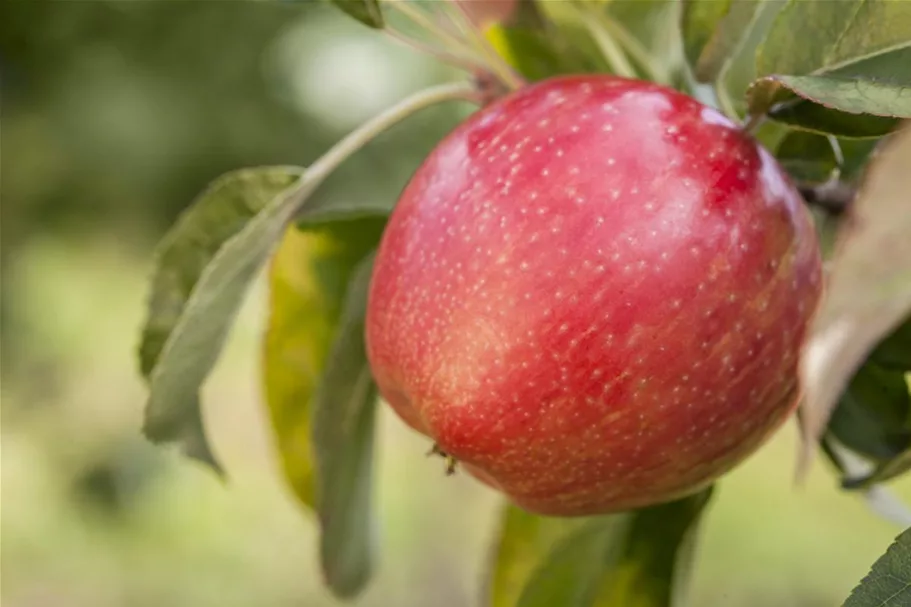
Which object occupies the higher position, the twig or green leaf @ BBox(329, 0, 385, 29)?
green leaf @ BBox(329, 0, 385, 29)

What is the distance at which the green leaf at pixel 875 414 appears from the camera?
A: 0.44 m

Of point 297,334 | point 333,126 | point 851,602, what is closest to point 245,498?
point 333,126

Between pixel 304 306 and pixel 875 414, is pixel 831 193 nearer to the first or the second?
pixel 875 414

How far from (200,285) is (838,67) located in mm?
258

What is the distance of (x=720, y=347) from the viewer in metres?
0.36

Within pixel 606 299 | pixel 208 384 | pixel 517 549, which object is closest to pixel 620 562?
pixel 517 549

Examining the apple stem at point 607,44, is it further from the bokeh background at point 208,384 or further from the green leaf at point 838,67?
the bokeh background at point 208,384

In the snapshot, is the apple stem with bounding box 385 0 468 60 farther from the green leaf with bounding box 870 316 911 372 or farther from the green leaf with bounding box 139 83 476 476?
the green leaf with bounding box 870 316 911 372

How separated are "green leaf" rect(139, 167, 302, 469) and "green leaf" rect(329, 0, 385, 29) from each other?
75mm

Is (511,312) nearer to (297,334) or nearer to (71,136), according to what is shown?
(297,334)

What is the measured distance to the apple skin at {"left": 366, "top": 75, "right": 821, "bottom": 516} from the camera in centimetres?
36

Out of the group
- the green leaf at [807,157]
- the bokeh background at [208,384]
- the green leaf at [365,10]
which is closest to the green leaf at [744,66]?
the green leaf at [807,157]

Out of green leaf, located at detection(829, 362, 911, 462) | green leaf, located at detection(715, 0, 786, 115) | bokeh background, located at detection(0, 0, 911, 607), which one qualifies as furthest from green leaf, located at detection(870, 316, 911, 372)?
bokeh background, located at detection(0, 0, 911, 607)

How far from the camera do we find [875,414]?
449 mm
